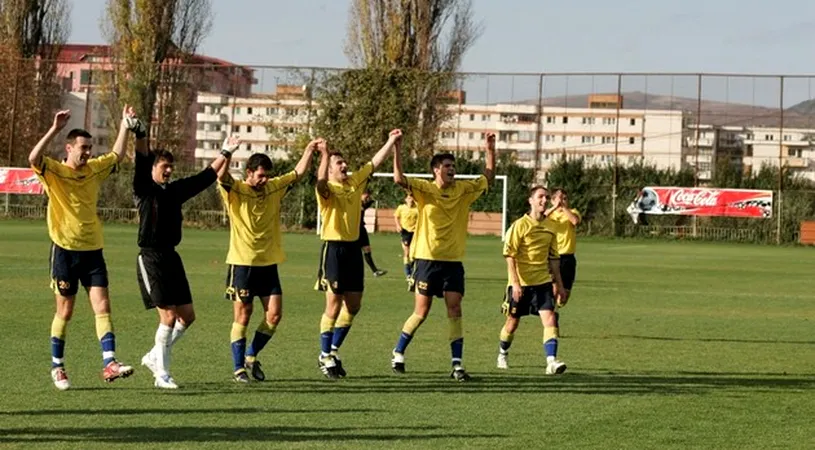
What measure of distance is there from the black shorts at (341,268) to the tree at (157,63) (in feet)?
162

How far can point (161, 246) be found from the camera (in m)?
11.9

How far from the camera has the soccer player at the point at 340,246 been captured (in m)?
13.4

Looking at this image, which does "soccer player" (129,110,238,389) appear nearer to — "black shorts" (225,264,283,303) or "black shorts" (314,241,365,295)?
"black shorts" (225,264,283,303)

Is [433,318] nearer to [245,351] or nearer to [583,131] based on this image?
[245,351]

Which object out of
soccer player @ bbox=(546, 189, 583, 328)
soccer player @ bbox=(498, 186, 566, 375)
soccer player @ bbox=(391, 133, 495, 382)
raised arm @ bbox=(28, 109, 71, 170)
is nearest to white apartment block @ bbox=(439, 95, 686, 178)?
soccer player @ bbox=(546, 189, 583, 328)

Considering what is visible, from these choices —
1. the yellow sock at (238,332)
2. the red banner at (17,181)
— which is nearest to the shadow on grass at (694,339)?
the yellow sock at (238,332)

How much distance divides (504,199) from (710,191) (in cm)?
815

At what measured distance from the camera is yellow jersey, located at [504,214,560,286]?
14.1 m

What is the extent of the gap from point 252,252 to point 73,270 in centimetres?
157

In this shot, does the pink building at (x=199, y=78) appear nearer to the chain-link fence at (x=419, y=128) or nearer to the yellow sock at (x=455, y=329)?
the chain-link fence at (x=419, y=128)

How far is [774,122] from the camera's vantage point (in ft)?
211

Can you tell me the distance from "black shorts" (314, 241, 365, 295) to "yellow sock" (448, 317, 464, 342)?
→ 36.4 inches

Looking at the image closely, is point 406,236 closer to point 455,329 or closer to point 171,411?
point 455,329

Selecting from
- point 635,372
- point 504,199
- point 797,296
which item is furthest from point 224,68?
point 635,372
